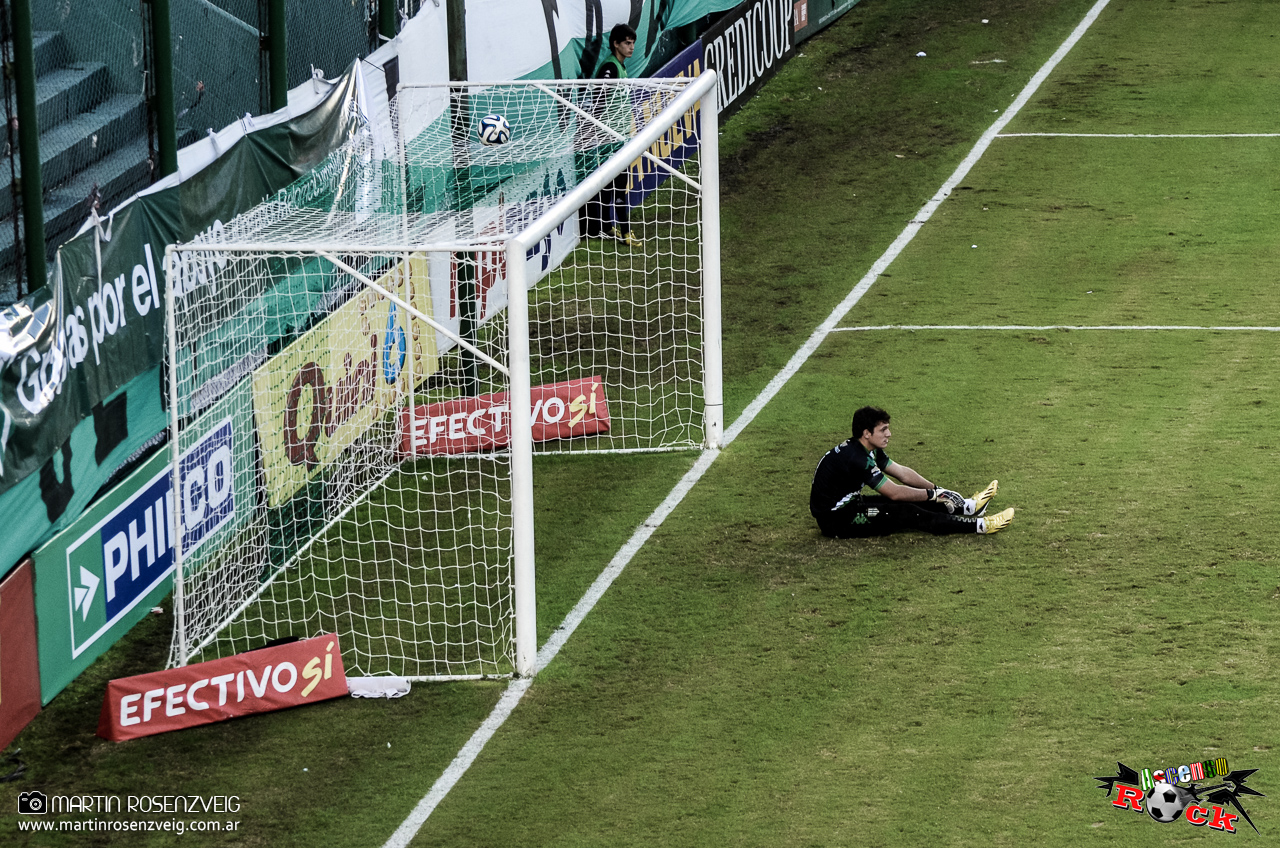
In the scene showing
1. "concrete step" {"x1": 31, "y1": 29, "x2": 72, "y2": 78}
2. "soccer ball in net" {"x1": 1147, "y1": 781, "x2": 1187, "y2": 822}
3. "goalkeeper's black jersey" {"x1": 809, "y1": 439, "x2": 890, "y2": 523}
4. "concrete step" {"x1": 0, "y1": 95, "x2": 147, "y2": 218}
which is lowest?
"soccer ball in net" {"x1": 1147, "y1": 781, "x2": 1187, "y2": 822}

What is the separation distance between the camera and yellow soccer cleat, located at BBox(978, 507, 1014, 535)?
10617 millimetres

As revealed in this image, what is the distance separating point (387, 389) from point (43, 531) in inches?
151

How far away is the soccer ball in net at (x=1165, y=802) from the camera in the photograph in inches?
295

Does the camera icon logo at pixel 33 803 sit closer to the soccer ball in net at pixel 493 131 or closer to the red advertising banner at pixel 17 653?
the red advertising banner at pixel 17 653

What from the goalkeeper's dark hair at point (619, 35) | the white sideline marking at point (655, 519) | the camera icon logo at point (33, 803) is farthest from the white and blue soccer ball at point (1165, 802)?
the goalkeeper's dark hair at point (619, 35)

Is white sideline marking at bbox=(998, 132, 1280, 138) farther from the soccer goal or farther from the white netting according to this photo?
the white netting

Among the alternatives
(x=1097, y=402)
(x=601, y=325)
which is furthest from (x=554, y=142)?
(x=1097, y=402)

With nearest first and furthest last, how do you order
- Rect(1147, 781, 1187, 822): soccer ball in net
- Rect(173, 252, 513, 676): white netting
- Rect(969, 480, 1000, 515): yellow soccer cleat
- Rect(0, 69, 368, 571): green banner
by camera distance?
1. Rect(1147, 781, 1187, 822): soccer ball in net
2. Rect(0, 69, 368, 571): green banner
3. Rect(173, 252, 513, 676): white netting
4. Rect(969, 480, 1000, 515): yellow soccer cleat

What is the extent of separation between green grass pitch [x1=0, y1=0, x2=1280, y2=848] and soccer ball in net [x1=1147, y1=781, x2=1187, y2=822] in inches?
6.0

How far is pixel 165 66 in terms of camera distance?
10.0m

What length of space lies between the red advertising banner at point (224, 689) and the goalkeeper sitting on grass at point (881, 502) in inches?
129

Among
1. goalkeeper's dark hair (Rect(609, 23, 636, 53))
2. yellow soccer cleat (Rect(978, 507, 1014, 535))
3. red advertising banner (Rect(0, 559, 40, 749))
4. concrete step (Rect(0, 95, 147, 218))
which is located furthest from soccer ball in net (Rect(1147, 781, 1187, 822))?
goalkeeper's dark hair (Rect(609, 23, 636, 53))

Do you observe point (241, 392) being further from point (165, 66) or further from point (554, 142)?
point (554, 142)

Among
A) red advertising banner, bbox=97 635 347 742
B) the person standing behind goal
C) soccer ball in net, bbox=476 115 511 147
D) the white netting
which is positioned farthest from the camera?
the person standing behind goal
